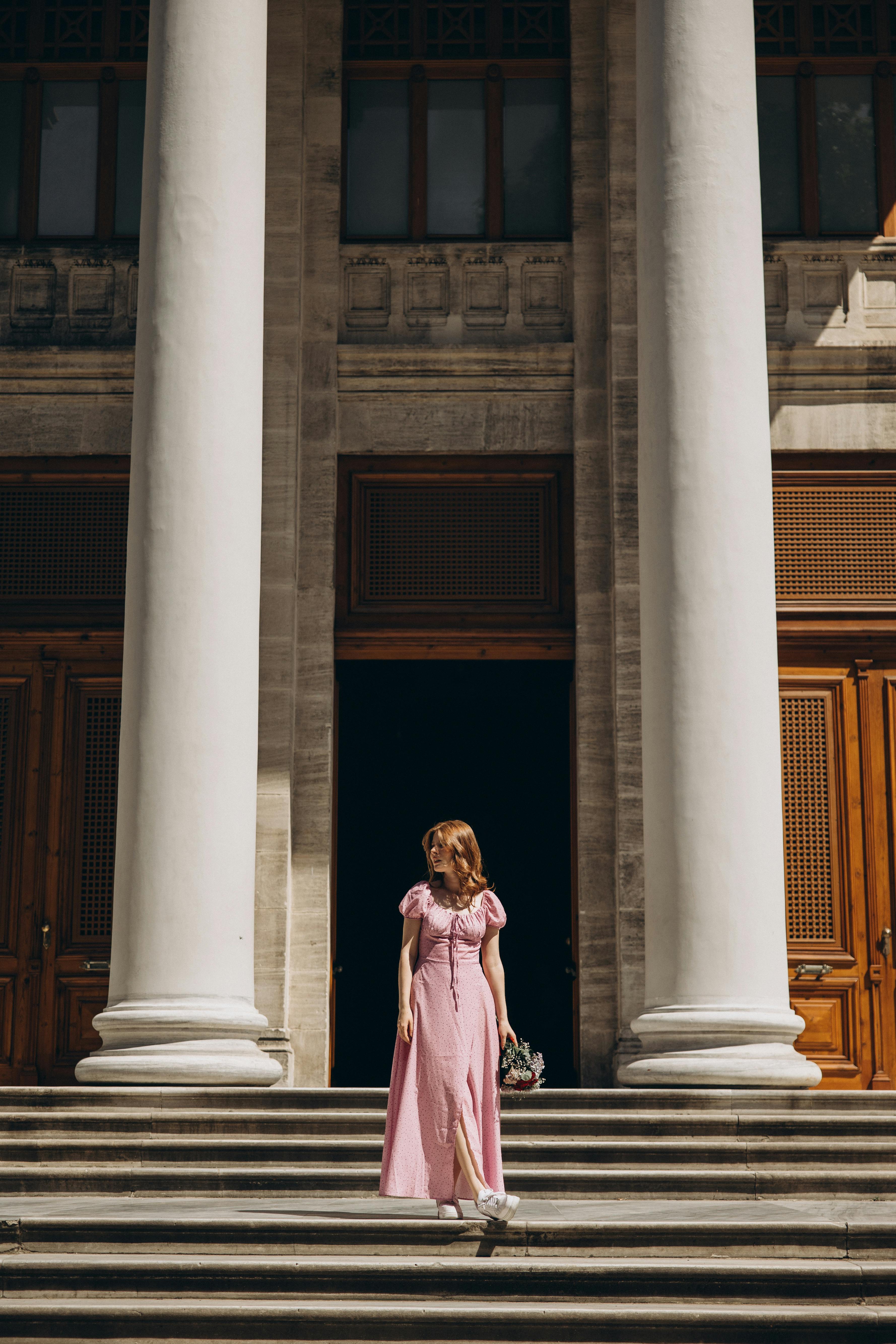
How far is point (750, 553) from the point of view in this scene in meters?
12.6

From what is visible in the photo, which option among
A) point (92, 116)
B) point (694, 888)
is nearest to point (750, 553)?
point (694, 888)

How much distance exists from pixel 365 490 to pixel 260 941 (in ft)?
15.3

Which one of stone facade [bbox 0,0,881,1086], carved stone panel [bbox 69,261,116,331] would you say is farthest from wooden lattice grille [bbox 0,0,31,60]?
carved stone panel [bbox 69,261,116,331]

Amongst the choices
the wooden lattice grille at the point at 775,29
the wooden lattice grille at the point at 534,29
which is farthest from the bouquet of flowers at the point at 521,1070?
the wooden lattice grille at the point at 775,29

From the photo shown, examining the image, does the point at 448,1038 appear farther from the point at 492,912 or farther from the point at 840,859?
the point at 840,859

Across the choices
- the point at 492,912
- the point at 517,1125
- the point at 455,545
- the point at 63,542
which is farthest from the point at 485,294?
the point at 492,912

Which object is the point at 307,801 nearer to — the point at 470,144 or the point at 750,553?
the point at 750,553

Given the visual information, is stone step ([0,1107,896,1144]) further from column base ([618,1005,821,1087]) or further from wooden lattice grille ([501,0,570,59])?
wooden lattice grille ([501,0,570,59])

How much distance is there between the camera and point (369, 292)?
16.9m

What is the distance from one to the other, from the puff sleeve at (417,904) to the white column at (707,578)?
3719 mm

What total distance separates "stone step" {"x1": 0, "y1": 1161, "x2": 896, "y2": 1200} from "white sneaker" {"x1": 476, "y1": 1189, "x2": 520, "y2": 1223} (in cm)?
172

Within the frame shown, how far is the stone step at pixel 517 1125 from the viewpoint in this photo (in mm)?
10539

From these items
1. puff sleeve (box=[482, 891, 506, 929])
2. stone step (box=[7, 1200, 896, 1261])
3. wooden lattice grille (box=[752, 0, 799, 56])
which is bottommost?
stone step (box=[7, 1200, 896, 1261])

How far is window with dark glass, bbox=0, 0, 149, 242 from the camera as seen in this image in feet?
56.2
